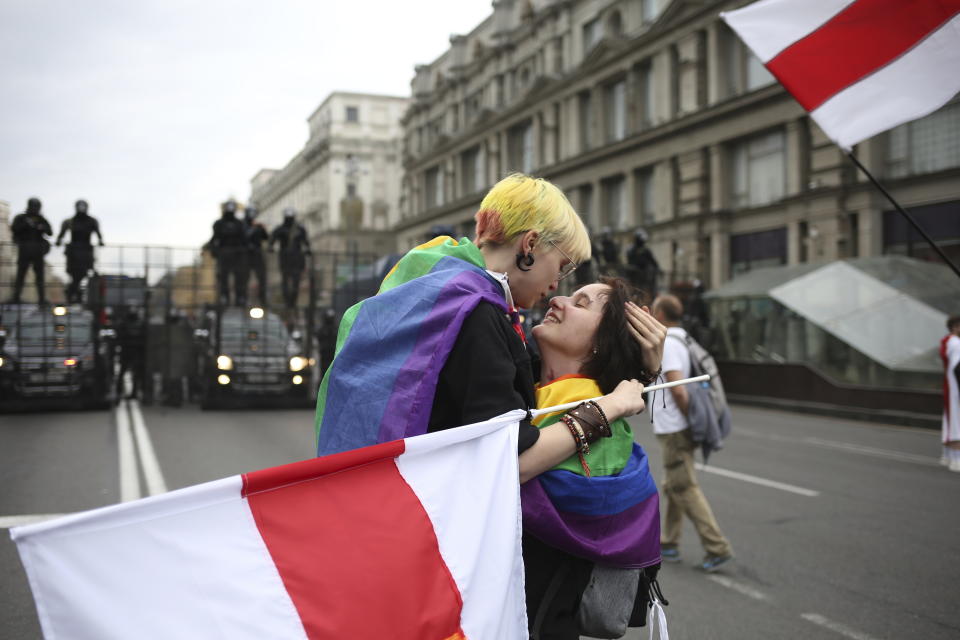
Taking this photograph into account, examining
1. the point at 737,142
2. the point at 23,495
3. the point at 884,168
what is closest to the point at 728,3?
the point at 737,142

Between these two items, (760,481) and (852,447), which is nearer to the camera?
(760,481)

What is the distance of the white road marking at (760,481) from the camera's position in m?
8.66

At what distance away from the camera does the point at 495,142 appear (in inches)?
1998

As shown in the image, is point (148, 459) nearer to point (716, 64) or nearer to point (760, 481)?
point (760, 481)

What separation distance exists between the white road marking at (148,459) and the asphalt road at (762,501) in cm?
3

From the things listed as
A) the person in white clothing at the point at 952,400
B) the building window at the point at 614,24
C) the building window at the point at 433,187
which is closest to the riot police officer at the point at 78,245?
the person in white clothing at the point at 952,400

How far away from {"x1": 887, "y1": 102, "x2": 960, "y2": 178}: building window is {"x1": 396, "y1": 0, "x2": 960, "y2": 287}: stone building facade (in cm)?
4

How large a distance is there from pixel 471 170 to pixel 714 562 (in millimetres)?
51302

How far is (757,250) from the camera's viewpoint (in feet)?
100

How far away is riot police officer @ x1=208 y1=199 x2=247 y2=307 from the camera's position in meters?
17.8

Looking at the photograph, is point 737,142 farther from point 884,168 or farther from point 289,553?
point 289,553

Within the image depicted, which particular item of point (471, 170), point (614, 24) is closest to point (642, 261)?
point (614, 24)

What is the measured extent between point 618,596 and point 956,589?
4456mm

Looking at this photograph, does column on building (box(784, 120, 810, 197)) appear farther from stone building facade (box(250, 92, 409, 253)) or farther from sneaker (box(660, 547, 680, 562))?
stone building facade (box(250, 92, 409, 253))
